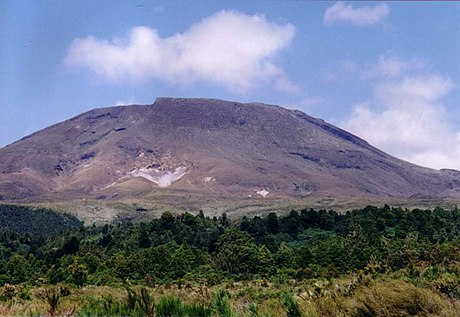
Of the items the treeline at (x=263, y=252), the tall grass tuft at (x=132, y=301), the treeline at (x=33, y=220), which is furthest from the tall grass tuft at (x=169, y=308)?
the treeline at (x=33, y=220)

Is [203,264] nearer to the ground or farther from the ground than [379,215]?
nearer to the ground

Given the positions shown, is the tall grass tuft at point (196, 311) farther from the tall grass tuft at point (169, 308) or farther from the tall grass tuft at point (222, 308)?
the tall grass tuft at point (222, 308)

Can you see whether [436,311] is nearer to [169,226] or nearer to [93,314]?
[93,314]

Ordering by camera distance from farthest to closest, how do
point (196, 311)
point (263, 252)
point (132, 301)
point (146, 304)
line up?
point (263, 252) → point (132, 301) → point (146, 304) → point (196, 311)

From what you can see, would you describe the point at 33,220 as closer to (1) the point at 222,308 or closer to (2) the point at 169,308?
(1) the point at 222,308

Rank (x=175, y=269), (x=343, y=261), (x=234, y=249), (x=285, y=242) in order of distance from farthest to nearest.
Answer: (x=285, y=242)
(x=234, y=249)
(x=175, y=269)
(x=343, y=261)

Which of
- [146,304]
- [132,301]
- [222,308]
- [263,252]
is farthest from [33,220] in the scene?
[222,308]

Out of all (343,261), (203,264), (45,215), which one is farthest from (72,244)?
(45,215)
